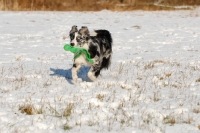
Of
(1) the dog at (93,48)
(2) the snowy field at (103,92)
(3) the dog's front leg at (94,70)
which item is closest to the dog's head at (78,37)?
(1) the dog at (93,48)

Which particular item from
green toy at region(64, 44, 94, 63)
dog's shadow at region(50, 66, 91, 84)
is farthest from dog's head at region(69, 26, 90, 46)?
dog's shadow at region(50, 66, 91, 84)

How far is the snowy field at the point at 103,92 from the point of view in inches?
211

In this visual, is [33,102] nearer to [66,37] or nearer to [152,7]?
[66,37]

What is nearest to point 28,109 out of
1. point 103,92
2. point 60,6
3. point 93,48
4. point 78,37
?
point 103,92

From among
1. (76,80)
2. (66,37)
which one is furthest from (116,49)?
(76,80)

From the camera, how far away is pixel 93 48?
7.98 metres

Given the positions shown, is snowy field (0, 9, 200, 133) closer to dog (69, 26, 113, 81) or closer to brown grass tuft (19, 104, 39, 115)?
brown grass tuft (19, 104, 39, 115)

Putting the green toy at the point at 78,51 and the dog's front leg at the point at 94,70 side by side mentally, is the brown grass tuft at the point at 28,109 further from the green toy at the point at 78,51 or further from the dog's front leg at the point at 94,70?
the dog's front leg at the point at 94,70

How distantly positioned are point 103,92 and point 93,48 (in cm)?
123

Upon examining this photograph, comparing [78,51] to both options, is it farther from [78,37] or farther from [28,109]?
[28,109]

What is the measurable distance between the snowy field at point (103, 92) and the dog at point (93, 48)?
0.89ft

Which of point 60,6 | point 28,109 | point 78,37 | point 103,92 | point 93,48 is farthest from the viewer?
point 60,6

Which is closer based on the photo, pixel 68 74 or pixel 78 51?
pixel 78 51

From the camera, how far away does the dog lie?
7.53m
